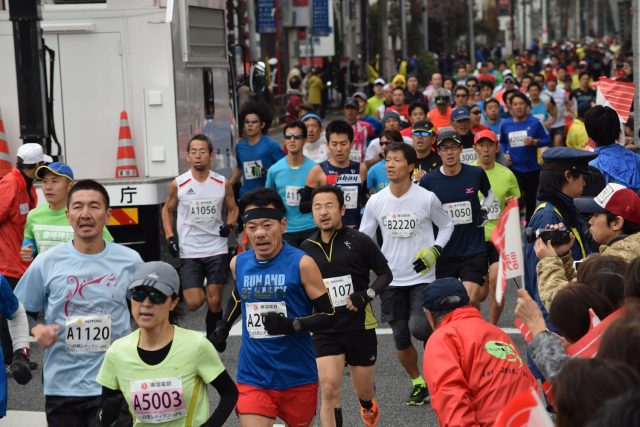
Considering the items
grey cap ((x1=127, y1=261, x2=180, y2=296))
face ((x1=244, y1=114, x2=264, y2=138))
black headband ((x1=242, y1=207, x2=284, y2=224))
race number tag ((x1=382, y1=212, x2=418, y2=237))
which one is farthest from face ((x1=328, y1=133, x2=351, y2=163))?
grey cap ((x1=127, y1=261, x2=180, y2=296))

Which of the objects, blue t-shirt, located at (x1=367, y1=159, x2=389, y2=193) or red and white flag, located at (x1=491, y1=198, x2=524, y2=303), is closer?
red and white flag, located at (x1=491, y1=198, x2=524, y2=303)

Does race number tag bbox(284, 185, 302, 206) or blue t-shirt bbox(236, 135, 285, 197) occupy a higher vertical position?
blue t-shirt bbox(236, 135, 285, 197)

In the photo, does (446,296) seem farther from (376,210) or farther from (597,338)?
(376,210)

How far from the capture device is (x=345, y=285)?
7.74m

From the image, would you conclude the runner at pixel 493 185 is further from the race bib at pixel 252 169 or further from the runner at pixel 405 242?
the race bib at pixel 252 169

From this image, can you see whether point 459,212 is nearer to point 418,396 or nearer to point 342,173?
point 418,396

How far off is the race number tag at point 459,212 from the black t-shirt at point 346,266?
192 centimetres

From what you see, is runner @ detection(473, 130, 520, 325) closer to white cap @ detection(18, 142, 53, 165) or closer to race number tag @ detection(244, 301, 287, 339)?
white cap @ detection(18, 142, 53, 165)

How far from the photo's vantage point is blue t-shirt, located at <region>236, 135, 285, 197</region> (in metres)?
12.8

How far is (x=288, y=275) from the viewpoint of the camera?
6.50 m

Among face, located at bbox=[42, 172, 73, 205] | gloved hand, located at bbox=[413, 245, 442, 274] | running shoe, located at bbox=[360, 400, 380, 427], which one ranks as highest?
face, located at bbox=[42, 172, 73, 205]

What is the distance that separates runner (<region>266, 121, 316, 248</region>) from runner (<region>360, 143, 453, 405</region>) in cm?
217

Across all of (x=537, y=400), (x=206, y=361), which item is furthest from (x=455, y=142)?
(x=537, y=400)

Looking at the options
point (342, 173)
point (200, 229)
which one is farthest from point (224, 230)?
point (342, 173)
